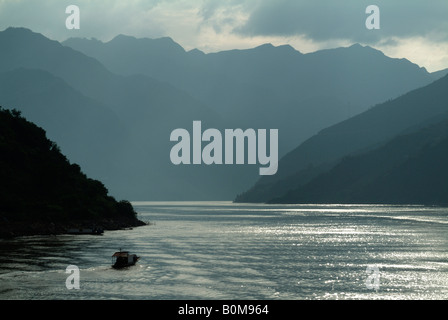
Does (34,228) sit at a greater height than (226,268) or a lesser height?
greater

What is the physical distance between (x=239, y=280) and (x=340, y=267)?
80.9ft

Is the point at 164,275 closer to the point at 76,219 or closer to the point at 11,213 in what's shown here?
the point at 11,213

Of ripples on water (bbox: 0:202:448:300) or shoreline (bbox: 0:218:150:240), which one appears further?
shoreline (bbox: 0:218:150:240)

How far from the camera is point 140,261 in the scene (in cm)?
10675

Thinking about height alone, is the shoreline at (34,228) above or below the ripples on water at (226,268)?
above

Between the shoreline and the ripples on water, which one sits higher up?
the shoreline

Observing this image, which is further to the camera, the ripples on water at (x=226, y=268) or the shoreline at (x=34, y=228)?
the shoreline at (x=34, y=228)

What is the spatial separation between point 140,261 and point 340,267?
1428 inches

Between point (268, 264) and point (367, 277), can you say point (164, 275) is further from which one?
point (367, 277)

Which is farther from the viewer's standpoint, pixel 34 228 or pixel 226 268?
pixel 34 228
